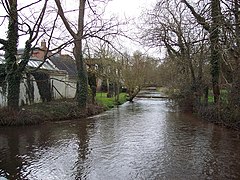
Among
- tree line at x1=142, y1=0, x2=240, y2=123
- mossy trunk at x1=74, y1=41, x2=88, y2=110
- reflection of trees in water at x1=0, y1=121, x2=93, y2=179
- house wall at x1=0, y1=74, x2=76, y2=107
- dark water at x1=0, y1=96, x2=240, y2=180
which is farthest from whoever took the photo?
mossy trunk at x1=74, y1=41, x2=88, y2=110

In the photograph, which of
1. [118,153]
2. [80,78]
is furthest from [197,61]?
[118,153]

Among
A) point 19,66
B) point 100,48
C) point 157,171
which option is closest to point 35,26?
point 19,66

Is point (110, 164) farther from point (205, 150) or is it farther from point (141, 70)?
point (141, 70)

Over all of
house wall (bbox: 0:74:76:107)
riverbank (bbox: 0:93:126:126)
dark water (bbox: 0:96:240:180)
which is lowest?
dark water (bbox: 0:96:240:180)

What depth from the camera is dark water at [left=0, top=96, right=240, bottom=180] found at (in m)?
5.99

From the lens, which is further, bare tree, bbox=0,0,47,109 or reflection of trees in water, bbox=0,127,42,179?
bare tree, bbox=0,0,47,109

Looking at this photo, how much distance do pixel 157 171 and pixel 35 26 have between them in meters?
9.78

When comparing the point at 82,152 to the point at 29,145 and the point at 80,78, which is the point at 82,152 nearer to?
the point at 29,145

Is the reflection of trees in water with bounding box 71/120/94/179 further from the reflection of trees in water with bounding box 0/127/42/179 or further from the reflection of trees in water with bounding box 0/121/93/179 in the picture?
the reflection of trees in water with bounding box 0/127/42/179

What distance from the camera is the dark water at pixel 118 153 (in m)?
5.99

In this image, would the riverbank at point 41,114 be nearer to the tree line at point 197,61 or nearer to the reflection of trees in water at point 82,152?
the reflection of trees in water at point 82,152

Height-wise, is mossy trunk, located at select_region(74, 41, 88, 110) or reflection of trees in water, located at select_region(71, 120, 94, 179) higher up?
mossy trunk, located at select_region(74, 41, 88, 110)

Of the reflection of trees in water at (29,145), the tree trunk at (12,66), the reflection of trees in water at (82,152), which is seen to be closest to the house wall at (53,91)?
the tree trunk at (12,66)

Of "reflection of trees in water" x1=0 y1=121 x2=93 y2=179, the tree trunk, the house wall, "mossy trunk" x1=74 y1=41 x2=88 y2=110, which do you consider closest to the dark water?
"reflection of trees in water" x1=0 y1=121 x2=93 y2=179
